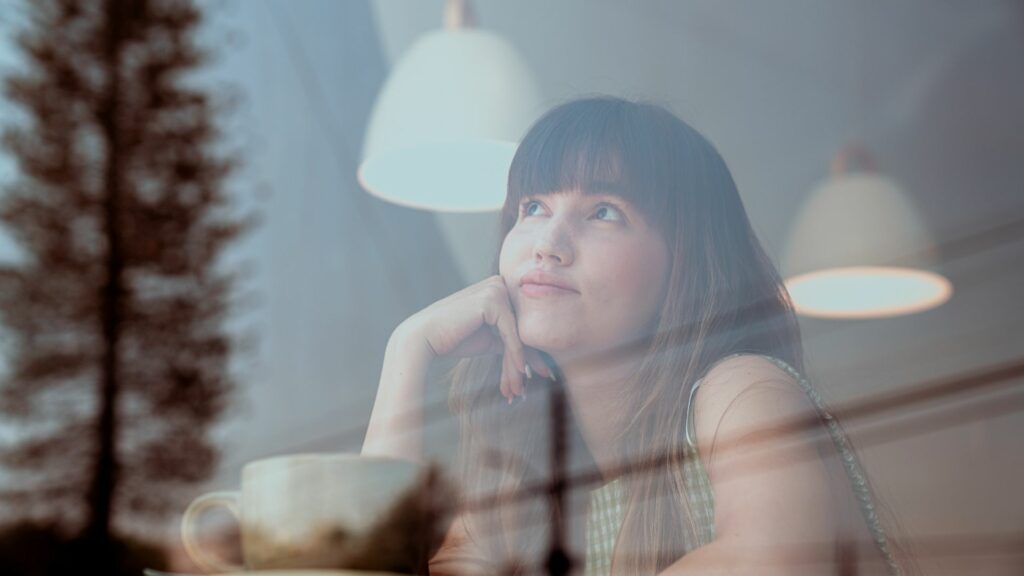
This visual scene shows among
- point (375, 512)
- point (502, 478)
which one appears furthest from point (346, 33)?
point (375, 512)

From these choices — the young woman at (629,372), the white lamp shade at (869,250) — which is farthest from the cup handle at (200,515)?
the white lamp shade at (869,250)

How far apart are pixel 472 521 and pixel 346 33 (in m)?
0.48

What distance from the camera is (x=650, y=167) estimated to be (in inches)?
24.2

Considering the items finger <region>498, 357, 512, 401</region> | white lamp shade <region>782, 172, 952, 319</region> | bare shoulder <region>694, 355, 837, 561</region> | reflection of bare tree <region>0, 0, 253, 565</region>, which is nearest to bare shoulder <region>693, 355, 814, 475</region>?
bare shoulder <region>694, 355, 837, 561</region>

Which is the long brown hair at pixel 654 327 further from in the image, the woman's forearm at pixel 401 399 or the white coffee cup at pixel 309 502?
the white coffee cup at pixel 309 502

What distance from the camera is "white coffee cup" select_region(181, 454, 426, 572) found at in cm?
35

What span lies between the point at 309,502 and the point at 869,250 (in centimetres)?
95

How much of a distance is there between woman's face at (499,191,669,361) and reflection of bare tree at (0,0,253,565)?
0.28m

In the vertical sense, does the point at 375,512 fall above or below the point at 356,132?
below

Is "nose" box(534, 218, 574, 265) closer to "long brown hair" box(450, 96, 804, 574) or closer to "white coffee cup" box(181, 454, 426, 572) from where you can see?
"long brown hair" box(450, 96, 804, 574)

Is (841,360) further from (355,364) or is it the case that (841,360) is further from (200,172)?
(200,172)

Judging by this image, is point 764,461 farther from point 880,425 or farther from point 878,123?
point 878,123

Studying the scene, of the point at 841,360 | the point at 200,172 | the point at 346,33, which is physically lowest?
the point at 841,360

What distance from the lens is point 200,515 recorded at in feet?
1.34
